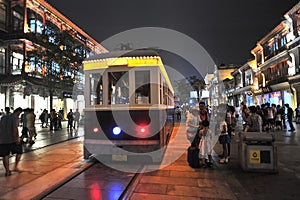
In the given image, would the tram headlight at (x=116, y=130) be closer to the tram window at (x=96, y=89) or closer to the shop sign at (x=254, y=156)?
the tram window at (x=96, y=89)

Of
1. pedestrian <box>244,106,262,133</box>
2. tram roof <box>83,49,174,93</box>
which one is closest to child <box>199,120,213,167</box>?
pedestrian <box>244,106,262,133</box>

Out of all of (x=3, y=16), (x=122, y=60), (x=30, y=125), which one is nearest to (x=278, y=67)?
(x=122, y=60)

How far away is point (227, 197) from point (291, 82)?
23.4 m

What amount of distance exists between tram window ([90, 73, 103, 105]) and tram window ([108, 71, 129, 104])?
0.29m

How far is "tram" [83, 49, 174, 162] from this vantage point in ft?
21.5

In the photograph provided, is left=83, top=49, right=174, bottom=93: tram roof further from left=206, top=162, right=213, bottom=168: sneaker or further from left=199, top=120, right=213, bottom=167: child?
left=206, top=162, right=213, bottom=168: sneaker

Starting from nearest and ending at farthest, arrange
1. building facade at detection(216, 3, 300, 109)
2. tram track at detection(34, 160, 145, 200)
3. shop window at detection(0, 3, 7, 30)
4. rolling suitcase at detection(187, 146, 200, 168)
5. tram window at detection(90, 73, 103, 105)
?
tram track at detection(34, 160, 145, 200)
rolling suitcase at detection(187, 146, 200, 168)
tram window at detection(90, 73, 103, 105)
shop window at detection(0, 3, 7, 30)
building facade at detection(216, 3, 300, 109)

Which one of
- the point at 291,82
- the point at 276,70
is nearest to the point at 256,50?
the point at 276,70

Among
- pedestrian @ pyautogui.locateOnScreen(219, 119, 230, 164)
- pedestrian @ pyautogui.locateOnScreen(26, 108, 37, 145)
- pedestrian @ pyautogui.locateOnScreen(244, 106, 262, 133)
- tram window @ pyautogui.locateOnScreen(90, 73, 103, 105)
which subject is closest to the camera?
pedestrian @ pyautogui.locateOnScreen(219, 119, 230, 164)

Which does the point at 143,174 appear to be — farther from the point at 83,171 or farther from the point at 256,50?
the point at 256,50

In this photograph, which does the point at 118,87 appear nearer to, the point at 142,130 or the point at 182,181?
the point at 142,130

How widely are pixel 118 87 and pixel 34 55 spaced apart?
42.0 ft

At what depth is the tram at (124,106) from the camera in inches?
258

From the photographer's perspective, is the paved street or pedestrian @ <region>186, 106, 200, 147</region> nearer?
the paved street
